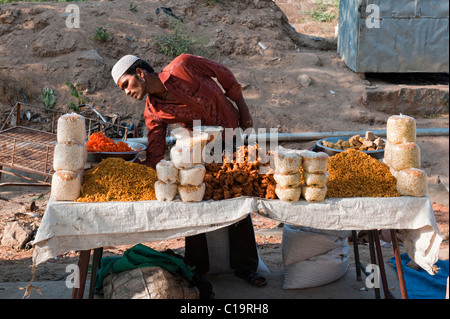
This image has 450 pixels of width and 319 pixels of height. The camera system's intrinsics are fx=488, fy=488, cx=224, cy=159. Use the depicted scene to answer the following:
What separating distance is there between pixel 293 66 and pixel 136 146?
Result: 6.40m

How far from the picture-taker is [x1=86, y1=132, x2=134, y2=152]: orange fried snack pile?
2.95 meters

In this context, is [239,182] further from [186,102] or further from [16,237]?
[16,237]

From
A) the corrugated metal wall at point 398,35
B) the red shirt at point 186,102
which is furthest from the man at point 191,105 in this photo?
Answer: the corrugated metal wall at point 398,35

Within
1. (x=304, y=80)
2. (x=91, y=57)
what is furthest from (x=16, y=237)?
(x=304, y=80)

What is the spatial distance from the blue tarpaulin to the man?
1.05 metres

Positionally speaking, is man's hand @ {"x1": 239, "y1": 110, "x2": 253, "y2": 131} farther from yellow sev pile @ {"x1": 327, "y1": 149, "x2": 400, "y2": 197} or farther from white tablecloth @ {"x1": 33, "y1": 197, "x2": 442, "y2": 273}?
white tablecloth @ {"x1": 33, "y1": 197, "x2": 442, "y2": 273}

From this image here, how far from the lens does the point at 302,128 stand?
25.0 ft

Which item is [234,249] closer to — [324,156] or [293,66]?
[324,156]

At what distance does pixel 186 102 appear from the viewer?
10.7 feet

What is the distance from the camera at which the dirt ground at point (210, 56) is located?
759 centimetres

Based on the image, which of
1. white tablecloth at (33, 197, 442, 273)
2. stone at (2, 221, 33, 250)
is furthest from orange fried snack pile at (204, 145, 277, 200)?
stone at (2, 221, 33, 250)
